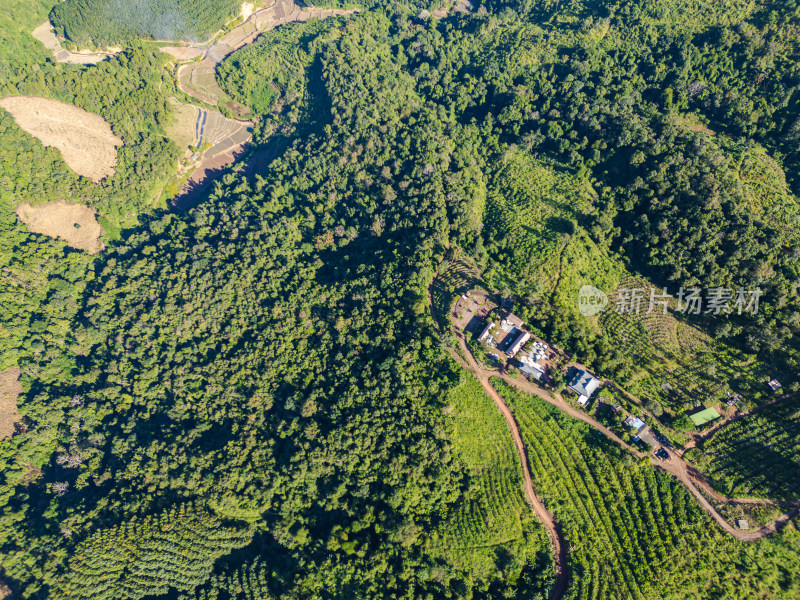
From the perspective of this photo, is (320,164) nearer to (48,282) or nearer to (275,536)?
(48,282)

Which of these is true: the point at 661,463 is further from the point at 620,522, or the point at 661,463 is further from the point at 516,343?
the point at 516,343

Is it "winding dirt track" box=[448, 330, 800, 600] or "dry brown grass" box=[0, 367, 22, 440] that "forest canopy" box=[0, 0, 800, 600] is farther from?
"dry brown grass" box=[0, 367, 22, 440]

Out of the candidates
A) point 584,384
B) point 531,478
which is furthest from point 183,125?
point 531,478

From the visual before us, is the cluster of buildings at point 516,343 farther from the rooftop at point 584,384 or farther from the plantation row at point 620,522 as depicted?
the plantation row at point 620,522


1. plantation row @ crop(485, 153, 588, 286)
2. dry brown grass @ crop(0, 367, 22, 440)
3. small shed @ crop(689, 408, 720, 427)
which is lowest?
dry brown grass @ crop(0, 367, 22, 440)

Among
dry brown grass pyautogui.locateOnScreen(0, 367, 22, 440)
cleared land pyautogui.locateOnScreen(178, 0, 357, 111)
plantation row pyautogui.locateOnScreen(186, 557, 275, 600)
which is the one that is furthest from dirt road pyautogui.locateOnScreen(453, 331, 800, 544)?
cleared land pyautogui.locateOnScreen(178, 0, 357, 111)
